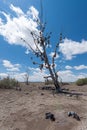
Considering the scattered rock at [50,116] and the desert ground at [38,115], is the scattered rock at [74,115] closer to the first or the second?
the desert ground at [38,115]

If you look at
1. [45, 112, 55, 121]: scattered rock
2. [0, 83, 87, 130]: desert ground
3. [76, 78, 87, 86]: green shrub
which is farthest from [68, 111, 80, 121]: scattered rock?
[76, 78, 87, 86]: green shrub

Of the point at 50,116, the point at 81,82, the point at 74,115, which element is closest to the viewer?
the point at 50,116

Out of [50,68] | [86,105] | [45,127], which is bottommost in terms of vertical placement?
[45,127]

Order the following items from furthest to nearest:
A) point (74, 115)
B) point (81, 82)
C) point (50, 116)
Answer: point (81, 82)
point (74, 115)
point (50, 116)

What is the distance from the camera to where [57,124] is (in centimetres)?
862

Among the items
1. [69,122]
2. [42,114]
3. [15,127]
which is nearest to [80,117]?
[69,122]

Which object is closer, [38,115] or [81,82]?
[38,115]

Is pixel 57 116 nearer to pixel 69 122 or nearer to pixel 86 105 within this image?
pixel 69 122

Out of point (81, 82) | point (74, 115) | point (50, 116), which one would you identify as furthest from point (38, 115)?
point (81, 82)

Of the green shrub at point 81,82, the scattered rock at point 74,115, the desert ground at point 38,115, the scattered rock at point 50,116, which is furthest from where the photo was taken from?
the green shrub at point 81,82

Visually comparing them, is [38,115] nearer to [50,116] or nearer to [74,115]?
[50,116]

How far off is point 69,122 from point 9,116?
236 cm

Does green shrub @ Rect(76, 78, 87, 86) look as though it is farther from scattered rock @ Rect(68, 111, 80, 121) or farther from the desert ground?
scattered rock @ Rect(68, 111, 80, 121)

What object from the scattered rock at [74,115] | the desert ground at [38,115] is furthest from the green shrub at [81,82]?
the scattered rock at [74,115]
